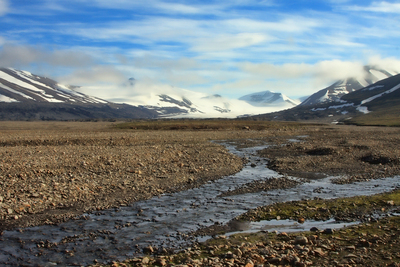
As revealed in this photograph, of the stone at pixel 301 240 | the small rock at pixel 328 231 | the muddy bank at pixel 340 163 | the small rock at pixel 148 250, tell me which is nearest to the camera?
the small rock at pixel 148 250

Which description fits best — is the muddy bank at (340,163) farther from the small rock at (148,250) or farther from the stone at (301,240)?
the small rock at (148,250)

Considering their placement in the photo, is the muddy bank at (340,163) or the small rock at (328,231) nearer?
the small rock at (328,231)

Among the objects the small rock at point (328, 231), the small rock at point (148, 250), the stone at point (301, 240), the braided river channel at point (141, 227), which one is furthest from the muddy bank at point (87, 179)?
the small rock at point (328, 231)

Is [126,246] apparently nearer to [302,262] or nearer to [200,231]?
→ [200,231]

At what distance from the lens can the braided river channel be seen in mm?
11384

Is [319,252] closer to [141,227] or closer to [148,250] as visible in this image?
[148,250]

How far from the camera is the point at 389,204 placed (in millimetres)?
16906

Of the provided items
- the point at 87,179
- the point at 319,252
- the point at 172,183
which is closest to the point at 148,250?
the point at 319,252

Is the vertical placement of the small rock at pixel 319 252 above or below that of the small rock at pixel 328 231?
below

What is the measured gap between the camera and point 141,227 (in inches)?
555

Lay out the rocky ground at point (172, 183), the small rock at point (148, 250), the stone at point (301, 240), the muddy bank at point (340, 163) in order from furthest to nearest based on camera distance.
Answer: the muddy bank at point (340, 163), the stone at point (301, 240), the small rock at point (148, 250), the rocky ground at point (172, 183)

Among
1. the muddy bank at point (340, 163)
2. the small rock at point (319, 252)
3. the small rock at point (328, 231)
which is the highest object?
the muddy bank at point (340, 163)

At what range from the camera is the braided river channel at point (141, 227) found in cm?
1138

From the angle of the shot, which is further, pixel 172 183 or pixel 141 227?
pixel 172 183
